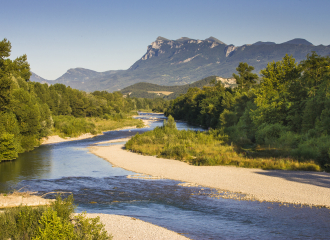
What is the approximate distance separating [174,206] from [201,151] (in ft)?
66.7

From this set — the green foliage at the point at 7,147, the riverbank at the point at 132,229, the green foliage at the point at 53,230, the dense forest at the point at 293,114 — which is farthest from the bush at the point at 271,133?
the green foliage at the point at 53,230

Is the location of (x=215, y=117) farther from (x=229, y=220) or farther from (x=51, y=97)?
(x=229, y=220)

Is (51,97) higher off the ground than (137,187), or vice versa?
(51,97)

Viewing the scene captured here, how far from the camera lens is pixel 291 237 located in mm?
13648

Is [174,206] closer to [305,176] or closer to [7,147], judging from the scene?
[305,176]

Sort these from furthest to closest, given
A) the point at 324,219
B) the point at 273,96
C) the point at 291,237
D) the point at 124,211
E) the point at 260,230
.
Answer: the point at 273,96, the point at 124,211, the point at 324,219, the point at 260,230, the point at 291,237

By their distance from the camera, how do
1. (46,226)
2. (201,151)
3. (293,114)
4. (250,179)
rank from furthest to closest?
(293,114) → (201,151) → (250,179) → (46,226)

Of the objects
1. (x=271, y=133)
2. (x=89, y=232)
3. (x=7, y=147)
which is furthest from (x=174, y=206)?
(x=271, y=133)

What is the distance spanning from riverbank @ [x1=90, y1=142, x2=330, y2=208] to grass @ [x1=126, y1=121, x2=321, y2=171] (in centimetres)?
158

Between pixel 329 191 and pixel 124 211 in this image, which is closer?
pixel 124 211

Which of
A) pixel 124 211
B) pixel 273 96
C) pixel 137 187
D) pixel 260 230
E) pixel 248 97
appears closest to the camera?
pixel 260 230

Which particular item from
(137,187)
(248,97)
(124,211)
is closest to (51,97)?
(248,97)

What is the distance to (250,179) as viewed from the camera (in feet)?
83.4

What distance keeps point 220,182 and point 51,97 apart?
70.8 m
